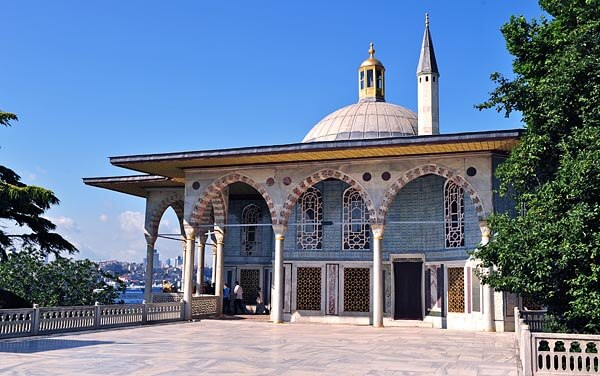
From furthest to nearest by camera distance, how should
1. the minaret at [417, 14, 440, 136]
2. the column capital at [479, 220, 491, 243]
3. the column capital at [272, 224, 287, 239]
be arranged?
the minaret at [417, 14, 440, 136] → the column capital at [272, 224, 287, 239] → the column capital at [479, 220, 491, 243]

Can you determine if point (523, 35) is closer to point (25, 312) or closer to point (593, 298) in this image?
point (593, 298)

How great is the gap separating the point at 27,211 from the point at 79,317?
245cm

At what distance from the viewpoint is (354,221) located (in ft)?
50.8

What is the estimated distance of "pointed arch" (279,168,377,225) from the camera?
13.6m

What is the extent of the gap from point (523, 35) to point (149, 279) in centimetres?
1346

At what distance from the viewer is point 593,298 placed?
6930 millimetres

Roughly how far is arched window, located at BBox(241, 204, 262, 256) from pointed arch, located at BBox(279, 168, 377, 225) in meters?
3.76

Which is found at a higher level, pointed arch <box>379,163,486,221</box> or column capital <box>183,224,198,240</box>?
pointed arch <box>379,163,486,221</box>

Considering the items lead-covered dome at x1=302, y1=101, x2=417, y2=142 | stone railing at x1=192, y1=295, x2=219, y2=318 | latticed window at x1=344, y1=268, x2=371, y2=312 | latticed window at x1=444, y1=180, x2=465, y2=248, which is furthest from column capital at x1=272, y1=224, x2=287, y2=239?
lead-covered dome at x1=302, y1=101, x2=417, y2=142

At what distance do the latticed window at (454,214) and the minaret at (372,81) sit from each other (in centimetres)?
753

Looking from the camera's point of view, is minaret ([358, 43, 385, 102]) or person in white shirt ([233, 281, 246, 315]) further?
minaret ([358, 43, 385, 102])

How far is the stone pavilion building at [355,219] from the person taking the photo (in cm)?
1276

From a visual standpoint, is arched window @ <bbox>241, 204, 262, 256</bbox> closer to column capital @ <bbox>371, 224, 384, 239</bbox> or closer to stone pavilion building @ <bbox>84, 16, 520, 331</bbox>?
stone pavilion building @ <bbox>84, 16, 520, 331</bbox>

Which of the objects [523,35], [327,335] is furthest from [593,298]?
[327,335]
